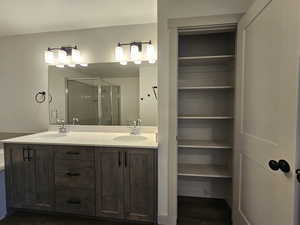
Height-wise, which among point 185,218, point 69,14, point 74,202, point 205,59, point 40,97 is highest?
point 69,14

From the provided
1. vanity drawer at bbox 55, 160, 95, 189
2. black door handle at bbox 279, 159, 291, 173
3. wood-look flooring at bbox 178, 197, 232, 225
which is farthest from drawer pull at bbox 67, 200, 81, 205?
black door handle at bbox 279, 159, 291, 173

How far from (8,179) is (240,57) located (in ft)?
9.49

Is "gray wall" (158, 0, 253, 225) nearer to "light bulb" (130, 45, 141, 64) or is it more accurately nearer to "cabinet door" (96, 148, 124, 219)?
"cabinet door" (96, 148, 124, 219)

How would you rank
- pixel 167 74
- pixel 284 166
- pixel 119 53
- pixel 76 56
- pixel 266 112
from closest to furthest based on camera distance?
1. pixel 284 166
2. pixel 266 112
3. pixel 167 74
4. pixel 119 53
5. pixel 76 56

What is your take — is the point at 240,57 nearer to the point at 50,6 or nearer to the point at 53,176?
the point at 50,6

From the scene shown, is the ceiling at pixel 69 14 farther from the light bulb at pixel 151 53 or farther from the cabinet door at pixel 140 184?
the cabinet door at pixel 140 184

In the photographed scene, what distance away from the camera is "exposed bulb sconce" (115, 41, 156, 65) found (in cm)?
229

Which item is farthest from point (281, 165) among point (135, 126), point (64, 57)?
point (64, 57)

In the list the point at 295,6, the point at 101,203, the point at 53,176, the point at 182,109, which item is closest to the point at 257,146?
the point at 295,6

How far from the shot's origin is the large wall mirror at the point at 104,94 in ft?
7.83

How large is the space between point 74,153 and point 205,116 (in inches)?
64.2

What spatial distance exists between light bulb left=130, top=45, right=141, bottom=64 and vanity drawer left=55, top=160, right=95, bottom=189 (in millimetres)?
1433

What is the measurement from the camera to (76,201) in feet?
6.24

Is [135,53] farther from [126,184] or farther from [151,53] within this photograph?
[126,184]
